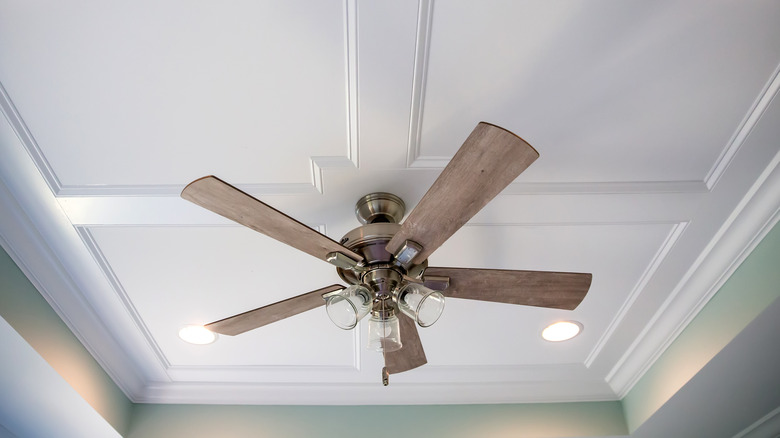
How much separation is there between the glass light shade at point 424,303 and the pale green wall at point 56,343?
125 centimetres

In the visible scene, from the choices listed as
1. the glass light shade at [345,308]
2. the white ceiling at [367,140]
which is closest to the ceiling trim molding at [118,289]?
the white ceiling at [367,140]

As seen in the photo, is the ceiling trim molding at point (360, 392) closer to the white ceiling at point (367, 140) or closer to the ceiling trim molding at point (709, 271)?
the ceiling trim molding at point (709, 271)

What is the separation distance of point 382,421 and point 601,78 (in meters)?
1.75

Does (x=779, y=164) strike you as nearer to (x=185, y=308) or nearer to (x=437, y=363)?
(x=437, y=363)

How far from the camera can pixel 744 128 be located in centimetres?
144

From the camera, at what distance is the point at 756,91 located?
1.37 meters

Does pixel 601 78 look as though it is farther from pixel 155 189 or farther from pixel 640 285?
pixel 155 189

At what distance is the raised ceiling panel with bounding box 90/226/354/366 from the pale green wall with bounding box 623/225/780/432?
3.86 feet

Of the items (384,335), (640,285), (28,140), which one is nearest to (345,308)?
(384,335)

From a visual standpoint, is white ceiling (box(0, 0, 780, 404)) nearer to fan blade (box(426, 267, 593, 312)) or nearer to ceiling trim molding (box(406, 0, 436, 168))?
ceiling trim molding (box(406, 0, 436, 168))

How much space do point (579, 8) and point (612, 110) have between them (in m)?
0.30

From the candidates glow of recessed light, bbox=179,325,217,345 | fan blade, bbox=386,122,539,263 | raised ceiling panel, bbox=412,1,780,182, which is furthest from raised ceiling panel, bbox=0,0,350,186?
glow of recessed light, bbox=179,325,217,345

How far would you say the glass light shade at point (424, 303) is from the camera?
1193mm

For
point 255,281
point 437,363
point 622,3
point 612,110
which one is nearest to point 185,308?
point 255,281
